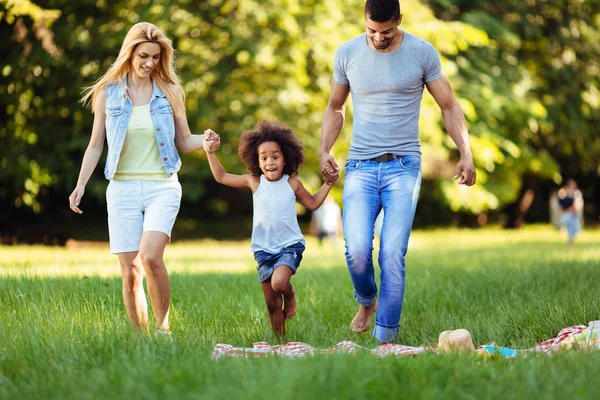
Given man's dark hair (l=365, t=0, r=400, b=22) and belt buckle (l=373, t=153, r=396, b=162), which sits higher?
man's dark hair (l=365, t=0, r=400, b=22)

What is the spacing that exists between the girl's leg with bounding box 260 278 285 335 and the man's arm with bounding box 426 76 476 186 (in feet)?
4.96

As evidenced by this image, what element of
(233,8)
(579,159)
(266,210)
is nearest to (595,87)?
(579,159)

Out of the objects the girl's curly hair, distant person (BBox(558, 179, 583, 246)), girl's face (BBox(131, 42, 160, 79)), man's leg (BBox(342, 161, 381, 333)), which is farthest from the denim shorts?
distant person (BBox(558, 179, 583, 246))

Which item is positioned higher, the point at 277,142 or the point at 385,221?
the point at 277,142

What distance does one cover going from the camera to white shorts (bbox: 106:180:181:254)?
559 centimetres

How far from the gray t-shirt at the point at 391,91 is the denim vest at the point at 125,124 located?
1.36 m

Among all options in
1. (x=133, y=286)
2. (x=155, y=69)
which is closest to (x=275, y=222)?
(x=133, y=286)

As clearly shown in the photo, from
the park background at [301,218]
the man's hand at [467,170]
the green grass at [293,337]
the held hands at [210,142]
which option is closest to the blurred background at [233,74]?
the park background at [301,218]

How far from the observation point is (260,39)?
1734cm

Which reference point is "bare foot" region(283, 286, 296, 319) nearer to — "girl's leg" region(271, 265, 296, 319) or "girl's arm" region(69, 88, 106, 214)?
"girl's leg" region(271, 265, 296, 319)

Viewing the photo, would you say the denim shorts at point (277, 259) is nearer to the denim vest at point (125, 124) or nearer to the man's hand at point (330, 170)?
the man's hand at point (330, 170)

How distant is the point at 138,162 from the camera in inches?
224

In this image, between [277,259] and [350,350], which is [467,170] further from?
[350,350]

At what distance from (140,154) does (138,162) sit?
0.06 m
